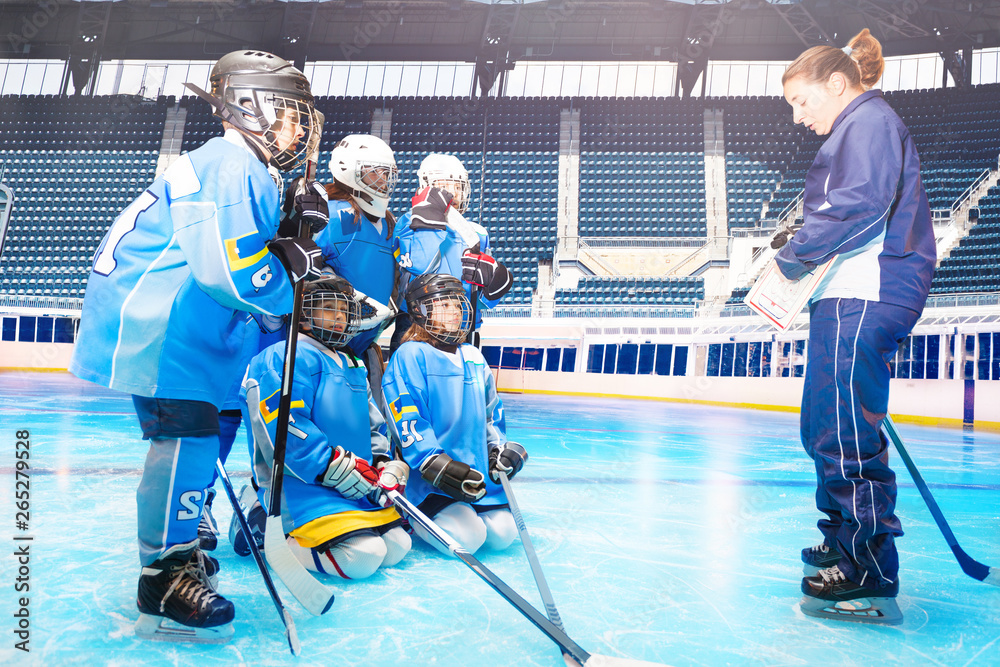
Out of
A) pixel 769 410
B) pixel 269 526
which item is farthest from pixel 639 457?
pixel 769 410

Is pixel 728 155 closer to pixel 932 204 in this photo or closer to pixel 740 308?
pixel 932 204

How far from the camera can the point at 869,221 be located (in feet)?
5.59

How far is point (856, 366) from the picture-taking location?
5.64 feet

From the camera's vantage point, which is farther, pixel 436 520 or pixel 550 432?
pixel 550 432

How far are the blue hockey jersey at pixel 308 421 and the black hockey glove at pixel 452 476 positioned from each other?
7.3 inches

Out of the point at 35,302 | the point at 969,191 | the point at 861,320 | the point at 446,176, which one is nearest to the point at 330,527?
the point at 861,320

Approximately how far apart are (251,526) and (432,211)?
4.54 feet

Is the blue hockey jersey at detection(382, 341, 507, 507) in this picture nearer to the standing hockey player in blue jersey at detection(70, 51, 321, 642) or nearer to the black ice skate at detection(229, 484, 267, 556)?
the black ice skate at detection(229, 484, 267, 556)

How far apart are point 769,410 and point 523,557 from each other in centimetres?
886

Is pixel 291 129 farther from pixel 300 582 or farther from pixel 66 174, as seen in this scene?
pixel 66 174

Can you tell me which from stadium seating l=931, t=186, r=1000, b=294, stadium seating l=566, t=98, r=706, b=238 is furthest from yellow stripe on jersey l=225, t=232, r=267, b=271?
stadium seating l=566, t=98, r=706, b=238

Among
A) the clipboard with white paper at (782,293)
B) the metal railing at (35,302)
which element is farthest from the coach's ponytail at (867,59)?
the metal railing at (35,302)

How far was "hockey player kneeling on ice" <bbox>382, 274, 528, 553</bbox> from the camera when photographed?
85.1 inches

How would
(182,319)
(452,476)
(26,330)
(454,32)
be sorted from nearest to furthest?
(182,319), (452,476), (26,330), (454,32)
